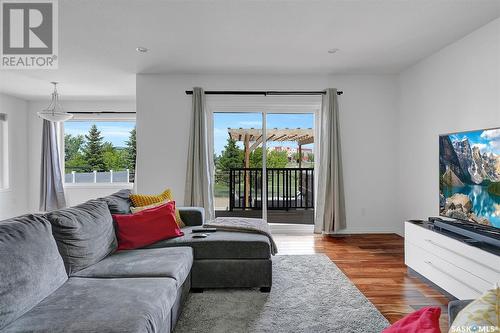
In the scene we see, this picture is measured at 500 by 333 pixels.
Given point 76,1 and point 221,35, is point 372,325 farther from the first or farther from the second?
point 76,1

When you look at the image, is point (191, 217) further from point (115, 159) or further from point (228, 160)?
point (115, 159)

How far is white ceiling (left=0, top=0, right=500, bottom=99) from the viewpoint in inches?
117

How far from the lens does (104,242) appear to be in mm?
2547

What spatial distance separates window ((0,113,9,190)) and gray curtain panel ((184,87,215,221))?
420 cm

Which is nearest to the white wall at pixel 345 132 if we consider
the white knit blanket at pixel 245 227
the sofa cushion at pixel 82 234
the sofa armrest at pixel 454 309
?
the white knit blanket at pixel 245 227

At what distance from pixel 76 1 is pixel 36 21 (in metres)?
0.68

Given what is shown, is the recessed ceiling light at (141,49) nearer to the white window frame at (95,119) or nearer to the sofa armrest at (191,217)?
the sofa armrest at (191,217)

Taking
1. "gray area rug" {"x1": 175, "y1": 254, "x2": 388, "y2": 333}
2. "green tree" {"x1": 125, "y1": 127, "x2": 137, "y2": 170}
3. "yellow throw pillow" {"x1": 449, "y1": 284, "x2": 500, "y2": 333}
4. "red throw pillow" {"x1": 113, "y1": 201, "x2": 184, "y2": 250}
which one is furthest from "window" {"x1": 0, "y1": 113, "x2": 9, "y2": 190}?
"yellow throw pillow" {"x1": 449, "y1": 284, "x2": 500, "y2": 333}

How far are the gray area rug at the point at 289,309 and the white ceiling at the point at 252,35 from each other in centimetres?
261

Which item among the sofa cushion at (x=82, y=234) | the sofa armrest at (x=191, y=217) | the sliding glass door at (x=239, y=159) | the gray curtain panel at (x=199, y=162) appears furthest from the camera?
the sliding glass door at (x=239, y=159)

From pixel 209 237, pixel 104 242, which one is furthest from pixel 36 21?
pixel 209 237

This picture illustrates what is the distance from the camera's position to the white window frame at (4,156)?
21.1ft

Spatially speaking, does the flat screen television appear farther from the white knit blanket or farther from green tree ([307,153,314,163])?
green tree ([307,153,314,163])

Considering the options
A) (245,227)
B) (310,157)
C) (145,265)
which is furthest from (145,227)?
(310,157)
